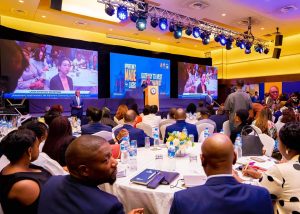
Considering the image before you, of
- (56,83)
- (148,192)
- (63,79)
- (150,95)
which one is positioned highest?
(63,79)

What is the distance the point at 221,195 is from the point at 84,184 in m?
0.67

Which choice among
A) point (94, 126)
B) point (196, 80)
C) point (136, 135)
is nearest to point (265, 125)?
point (136, 135)

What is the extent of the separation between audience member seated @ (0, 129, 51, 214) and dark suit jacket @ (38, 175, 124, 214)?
0.39 meters

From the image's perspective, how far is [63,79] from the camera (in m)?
9.64

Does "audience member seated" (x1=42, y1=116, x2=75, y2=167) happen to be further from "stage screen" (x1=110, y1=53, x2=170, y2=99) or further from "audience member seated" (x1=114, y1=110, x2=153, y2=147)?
"stage screen" (x1=110, y1=53, x2=170, y2=99)

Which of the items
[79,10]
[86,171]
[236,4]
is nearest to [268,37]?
[236,4]

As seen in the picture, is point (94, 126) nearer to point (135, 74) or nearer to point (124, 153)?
point (124, 153)

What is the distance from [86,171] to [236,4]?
770 centimetres

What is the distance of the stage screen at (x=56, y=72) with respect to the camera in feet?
29.0

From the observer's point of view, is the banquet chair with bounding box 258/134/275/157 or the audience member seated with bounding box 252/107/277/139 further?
the audience member seated with bounding box 252/107/277/139

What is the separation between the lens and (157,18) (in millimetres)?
7805

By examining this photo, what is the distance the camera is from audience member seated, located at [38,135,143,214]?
1125 mm

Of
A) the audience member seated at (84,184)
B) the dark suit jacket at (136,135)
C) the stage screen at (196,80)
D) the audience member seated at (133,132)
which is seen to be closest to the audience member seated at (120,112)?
the audience member seated at (133,132)

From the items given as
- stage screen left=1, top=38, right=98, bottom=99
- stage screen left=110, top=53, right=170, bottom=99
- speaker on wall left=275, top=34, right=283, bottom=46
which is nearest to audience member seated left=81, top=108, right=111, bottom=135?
stage screen left=1, top=38, right=98, bottom=99
